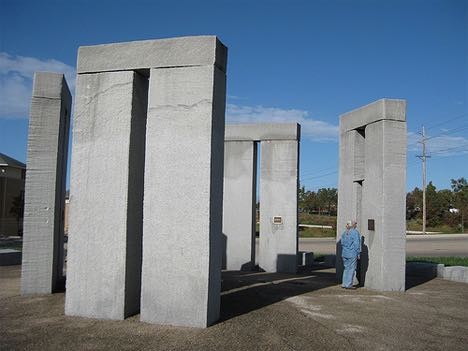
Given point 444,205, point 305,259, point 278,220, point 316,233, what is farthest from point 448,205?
point 278,220

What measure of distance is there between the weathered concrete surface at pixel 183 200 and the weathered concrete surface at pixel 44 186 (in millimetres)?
3337

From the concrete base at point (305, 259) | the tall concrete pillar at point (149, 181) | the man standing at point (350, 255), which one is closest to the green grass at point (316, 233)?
the concrete base at point (305, 259)

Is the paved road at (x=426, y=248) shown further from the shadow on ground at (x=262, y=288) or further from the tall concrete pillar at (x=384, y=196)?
the tall concrete pillar at (x=384, y=196)

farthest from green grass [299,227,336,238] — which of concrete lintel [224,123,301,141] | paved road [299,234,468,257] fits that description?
concrete lintel [224,123,301,141]

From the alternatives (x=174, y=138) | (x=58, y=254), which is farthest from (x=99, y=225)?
(x=58, y=254)

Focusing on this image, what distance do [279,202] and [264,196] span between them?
512 millimetres

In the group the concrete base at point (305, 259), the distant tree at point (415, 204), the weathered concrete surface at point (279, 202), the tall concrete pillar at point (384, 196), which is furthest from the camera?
the distant tree at point (415, 204)

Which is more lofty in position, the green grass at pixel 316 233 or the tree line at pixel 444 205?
the tree line at pixel 444 205

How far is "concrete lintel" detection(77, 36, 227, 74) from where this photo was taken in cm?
711

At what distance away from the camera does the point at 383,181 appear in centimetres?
1080

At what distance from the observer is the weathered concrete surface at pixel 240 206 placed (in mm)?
14984

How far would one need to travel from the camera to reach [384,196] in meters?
10.8

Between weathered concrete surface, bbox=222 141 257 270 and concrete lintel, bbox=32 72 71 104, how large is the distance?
21.4 ft

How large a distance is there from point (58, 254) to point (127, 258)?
3.30 metres
